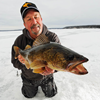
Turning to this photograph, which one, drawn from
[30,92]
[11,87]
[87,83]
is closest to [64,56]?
[30,92]

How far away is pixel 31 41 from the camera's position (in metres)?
2.46

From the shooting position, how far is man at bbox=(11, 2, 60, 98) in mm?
2279

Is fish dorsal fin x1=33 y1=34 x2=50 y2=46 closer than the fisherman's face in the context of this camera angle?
Yes

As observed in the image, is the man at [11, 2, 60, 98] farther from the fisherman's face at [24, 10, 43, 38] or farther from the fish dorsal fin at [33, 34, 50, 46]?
the fish dorsal fin at [33, 34, 50, 46]

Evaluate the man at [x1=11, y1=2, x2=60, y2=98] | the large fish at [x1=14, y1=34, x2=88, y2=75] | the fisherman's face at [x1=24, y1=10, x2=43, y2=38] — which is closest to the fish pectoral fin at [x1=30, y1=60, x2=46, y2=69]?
the large fish at [x1=14, y1=34, x2=88, y2=75]

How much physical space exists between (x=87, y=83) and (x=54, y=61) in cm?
227

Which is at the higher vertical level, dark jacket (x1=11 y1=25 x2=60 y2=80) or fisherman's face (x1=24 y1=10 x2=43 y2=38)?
fisherman's face (x1=24 y1=10 x2=43 y2=38)

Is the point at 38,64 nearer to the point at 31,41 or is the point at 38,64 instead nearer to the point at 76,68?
the point at 76,68

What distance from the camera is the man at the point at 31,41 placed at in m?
2.28

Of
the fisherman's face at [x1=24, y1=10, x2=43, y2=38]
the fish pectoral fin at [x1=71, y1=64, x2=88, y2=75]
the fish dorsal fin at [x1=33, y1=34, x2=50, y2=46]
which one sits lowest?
the fish pectoral fin at [x1=71, y1=64, x2=88, y2=75]

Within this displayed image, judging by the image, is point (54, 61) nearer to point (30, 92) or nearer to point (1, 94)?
point (30, 92)

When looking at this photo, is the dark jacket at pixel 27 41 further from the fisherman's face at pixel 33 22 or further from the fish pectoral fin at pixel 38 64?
the fish pectoral fin at pixel 38 64

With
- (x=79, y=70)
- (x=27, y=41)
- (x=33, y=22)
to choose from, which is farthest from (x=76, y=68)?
(x=27, y=41)

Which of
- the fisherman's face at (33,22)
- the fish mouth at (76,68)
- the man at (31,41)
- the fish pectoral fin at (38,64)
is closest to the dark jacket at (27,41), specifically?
the man at (31,41)
